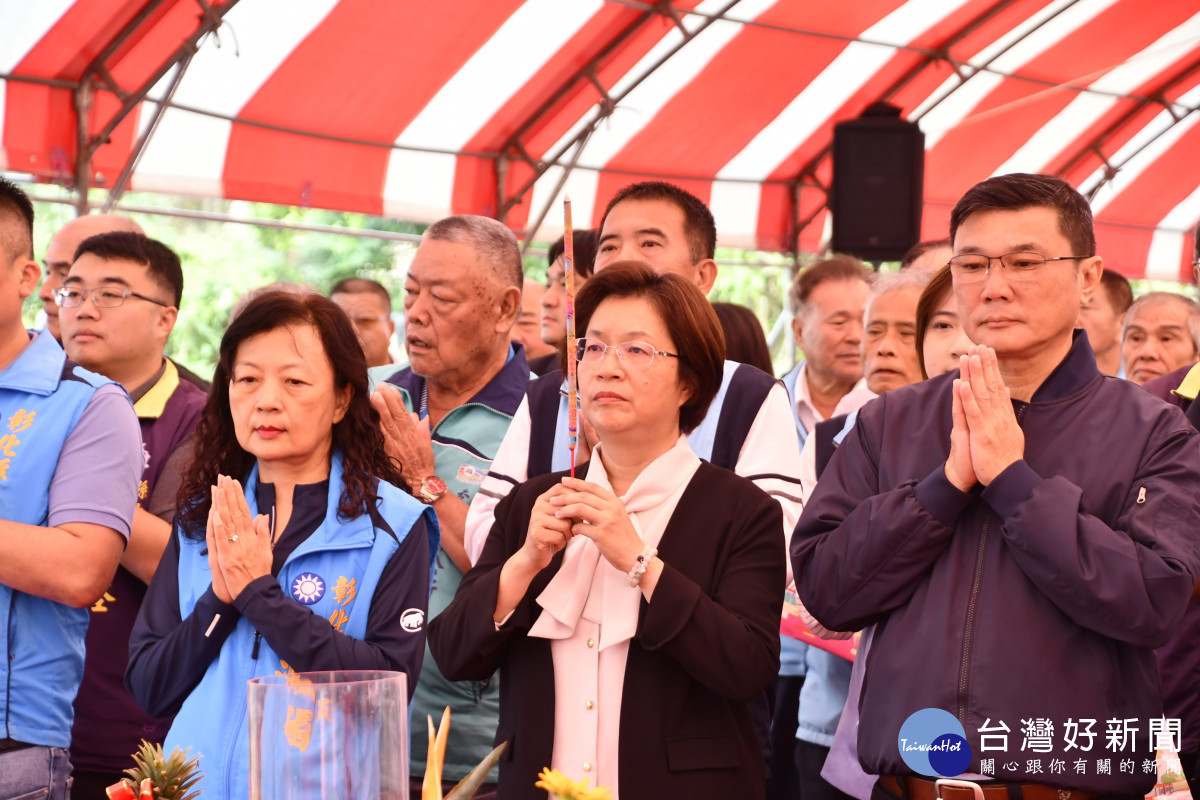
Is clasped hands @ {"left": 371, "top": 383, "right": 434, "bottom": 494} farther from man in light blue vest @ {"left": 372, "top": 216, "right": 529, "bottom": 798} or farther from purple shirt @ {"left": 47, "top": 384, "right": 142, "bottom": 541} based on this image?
purple shirt @ {"left": 47, "top": 384, "right": 142, "bottom": 541}

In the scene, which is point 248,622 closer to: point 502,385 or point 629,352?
point 629,352

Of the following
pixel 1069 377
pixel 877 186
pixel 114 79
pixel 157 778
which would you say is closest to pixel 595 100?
pixel 877 186

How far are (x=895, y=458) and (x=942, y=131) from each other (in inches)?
342

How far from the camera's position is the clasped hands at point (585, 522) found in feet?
6.02

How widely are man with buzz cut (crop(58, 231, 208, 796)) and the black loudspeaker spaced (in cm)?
611

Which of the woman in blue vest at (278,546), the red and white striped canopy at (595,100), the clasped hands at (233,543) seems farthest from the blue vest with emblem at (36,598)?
the red and white striped canopy at (595,100)

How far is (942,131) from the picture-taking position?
10.1m

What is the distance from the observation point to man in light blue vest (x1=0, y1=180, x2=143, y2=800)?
218 centimetres

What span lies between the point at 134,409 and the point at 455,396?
0.75 meters

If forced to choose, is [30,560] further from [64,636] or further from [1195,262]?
[1195,262]

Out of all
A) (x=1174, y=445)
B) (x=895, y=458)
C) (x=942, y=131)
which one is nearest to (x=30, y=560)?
(x=895, y=458)

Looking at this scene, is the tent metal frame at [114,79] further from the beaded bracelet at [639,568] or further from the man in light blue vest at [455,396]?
the beaded bracelet at [639,568]

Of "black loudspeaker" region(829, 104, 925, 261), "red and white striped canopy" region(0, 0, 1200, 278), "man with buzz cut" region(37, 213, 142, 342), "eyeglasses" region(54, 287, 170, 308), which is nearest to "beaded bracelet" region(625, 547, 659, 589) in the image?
"eyeglasses" region(54, 287, 170, 308)

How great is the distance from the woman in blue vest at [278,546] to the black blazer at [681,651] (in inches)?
6.9
